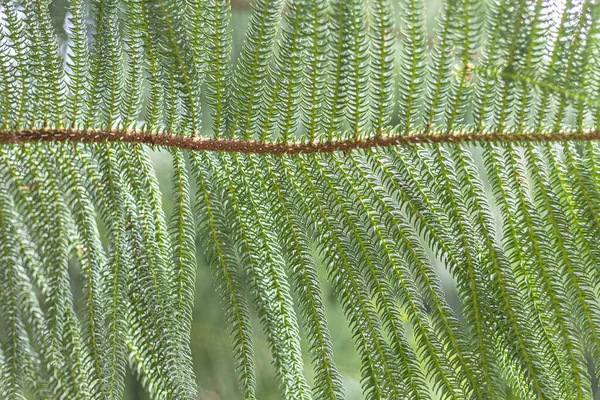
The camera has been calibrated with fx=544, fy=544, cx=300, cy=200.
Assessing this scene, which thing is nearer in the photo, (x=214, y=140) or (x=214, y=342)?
(x=214, y=140)

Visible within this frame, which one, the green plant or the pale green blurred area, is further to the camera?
the pale green blurred area

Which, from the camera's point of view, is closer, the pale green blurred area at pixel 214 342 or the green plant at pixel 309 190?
the green plant at pixel 309 190

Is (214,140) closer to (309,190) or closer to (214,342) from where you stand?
(309,190)

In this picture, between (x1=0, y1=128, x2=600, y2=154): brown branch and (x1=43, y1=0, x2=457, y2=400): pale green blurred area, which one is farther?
(x1=43, y1=0, x2=457, y2=400): pale green blurred area

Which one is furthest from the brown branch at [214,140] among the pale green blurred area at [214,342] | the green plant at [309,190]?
the pale green blurred area at [214,342]

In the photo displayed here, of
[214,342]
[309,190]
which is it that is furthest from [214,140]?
[214,342]

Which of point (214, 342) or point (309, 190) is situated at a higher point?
point (214, 342)

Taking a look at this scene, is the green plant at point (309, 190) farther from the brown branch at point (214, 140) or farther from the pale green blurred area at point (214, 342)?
the pale green blurred area at point (214, 342)

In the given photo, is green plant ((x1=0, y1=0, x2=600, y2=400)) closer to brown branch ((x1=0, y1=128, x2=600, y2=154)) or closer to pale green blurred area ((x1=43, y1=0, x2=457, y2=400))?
brown branch ((x1=0, y1=128, x2=600, y2=154))

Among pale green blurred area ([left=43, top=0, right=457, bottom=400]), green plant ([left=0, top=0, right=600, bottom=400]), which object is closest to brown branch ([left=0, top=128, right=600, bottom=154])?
green plant ([left=0, top=0, right=600, bottom=400])
